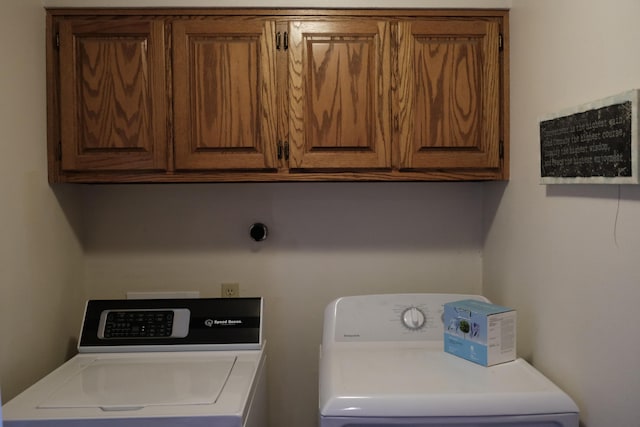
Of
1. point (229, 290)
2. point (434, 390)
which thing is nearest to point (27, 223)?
point (229, 290)

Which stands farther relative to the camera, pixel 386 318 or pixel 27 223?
pixel 386 318

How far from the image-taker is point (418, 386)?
4.24 feet

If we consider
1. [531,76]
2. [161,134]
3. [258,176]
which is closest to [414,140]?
[531,76]

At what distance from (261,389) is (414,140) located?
104cm

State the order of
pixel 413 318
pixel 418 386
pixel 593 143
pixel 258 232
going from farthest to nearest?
1. pixel 258 232
2. pixel 413 318
3. pixel 418 386
4. pixel 593 143

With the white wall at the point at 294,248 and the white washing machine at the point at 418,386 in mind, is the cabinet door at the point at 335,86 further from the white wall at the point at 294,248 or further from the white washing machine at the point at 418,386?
the white washing machine at the point at 418,386

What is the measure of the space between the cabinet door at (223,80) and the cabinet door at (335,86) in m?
0.09

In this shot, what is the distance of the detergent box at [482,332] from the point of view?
143cm

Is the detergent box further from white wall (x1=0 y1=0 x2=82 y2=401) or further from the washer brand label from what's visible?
white wall (x1=0 y1=0 x2=82 y2=401)

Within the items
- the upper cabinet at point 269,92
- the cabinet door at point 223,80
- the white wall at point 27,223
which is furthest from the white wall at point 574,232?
the white wall at point 27,223

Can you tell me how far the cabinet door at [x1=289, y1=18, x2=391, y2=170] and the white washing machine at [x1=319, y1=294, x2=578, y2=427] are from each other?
2.18ft

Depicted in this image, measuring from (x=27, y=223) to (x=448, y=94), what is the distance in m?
1.53

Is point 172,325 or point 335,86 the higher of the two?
point 335,86

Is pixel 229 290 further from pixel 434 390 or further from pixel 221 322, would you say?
pixel 434 390
